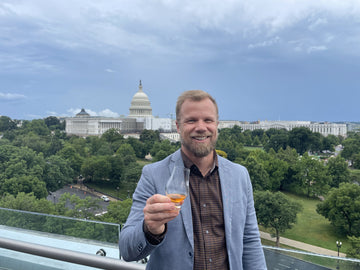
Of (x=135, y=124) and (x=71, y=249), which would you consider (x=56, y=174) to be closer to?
(x=71, y=249)

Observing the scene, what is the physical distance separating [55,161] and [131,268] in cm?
2999

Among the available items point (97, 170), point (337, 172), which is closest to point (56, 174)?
point (97, 170)

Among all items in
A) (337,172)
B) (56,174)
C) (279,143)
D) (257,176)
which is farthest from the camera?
(279,143)

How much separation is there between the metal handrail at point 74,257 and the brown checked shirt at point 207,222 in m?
0.55

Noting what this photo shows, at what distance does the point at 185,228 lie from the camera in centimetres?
188

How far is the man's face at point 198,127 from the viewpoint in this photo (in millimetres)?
2002

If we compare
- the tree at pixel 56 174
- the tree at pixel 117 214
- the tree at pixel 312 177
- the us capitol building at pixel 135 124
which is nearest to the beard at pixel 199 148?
the tree at pixel 117 214

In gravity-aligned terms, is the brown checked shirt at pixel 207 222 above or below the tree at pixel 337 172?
above

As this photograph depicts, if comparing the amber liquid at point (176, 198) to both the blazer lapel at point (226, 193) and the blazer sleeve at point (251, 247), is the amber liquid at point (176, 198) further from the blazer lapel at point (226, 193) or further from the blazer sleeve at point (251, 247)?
the blazer sleeve at point (251, 247)

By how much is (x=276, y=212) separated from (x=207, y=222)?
18.4 metres

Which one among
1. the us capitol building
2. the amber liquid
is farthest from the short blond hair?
the us capitol building

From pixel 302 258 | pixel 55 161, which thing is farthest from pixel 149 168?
pixel 55 161

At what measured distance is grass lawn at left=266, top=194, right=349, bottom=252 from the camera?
1831 centimetres

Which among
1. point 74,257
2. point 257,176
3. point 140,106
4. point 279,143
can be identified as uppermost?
point 140,106
